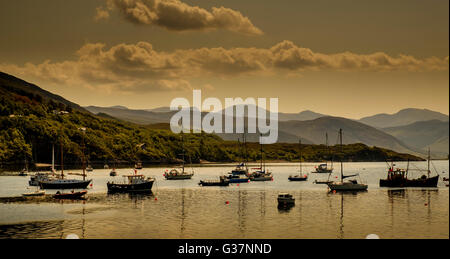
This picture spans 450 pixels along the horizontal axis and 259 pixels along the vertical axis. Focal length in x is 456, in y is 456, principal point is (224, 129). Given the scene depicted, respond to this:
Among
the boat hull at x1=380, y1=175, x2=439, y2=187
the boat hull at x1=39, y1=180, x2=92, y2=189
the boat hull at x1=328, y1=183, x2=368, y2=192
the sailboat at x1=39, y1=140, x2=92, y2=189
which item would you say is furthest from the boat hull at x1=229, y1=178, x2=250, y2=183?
the sailboat at x1=39, y1=140, x2=92, y2=189

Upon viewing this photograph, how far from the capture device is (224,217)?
259 feet

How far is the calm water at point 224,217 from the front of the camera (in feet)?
208

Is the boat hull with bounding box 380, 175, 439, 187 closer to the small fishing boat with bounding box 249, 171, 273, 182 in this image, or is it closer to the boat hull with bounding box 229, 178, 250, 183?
the small fishing boat with bounding box 249, 171, 273, 182

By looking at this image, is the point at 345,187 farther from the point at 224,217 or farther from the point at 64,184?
the point at 64,184

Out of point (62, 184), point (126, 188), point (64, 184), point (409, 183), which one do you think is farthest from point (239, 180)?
point (62, 184)

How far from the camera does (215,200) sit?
350 ft

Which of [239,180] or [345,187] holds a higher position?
[345,187]

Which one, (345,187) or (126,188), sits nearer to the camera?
(126,188)

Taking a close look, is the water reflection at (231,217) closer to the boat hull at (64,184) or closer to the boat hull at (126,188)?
the boat hull at (126,188)

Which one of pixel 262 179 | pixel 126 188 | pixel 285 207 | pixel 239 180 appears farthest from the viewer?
pixel 262 179

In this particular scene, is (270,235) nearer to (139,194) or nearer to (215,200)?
(215,200)
